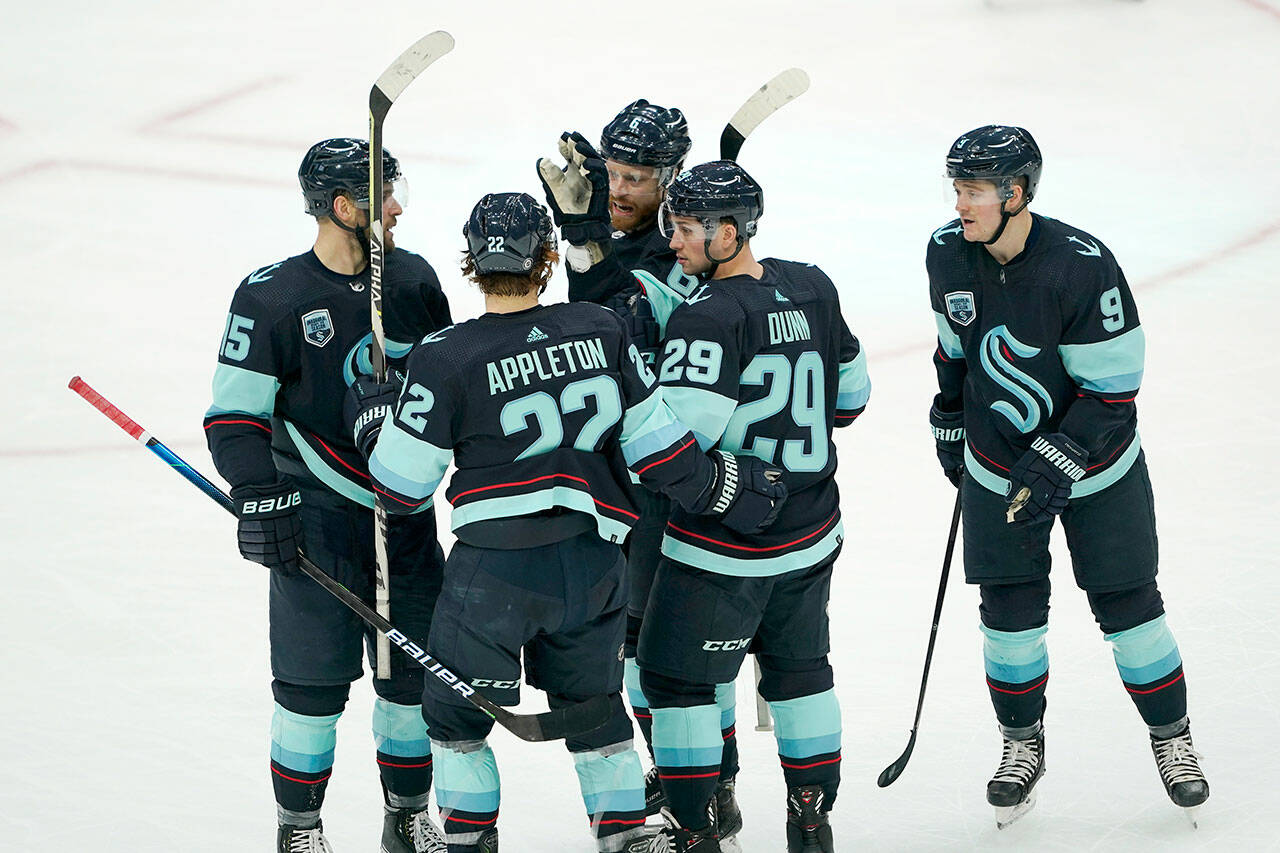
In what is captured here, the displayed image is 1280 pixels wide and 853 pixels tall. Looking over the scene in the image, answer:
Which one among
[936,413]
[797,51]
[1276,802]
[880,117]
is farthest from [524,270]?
[797,51]

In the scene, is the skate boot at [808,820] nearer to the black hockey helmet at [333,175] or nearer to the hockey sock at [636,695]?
the hockey sock at [636,695]

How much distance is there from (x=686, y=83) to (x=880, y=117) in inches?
43.6

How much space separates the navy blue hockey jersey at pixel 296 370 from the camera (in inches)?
122

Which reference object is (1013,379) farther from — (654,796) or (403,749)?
(403,749)

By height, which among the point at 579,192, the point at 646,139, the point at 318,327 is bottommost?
the point at 318,327

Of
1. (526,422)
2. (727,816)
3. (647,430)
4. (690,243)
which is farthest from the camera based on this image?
(727,816)

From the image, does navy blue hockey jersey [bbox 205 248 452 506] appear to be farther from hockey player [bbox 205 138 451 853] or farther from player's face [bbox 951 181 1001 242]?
player's face [bbox 951 181 1001 242]

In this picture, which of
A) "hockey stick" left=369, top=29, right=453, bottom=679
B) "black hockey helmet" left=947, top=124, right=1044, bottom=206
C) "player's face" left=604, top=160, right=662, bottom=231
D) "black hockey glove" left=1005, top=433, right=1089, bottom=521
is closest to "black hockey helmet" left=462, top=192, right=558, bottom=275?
"hockey stick" left=369, top=29, right=453, bottom=679

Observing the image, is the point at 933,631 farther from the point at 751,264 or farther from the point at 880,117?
the point at 880,117

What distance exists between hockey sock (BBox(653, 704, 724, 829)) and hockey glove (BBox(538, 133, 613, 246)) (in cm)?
97

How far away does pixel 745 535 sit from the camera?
3.21 metres

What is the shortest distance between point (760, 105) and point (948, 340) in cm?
68

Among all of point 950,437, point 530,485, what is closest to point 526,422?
point 530,485

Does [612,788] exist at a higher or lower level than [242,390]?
lower
